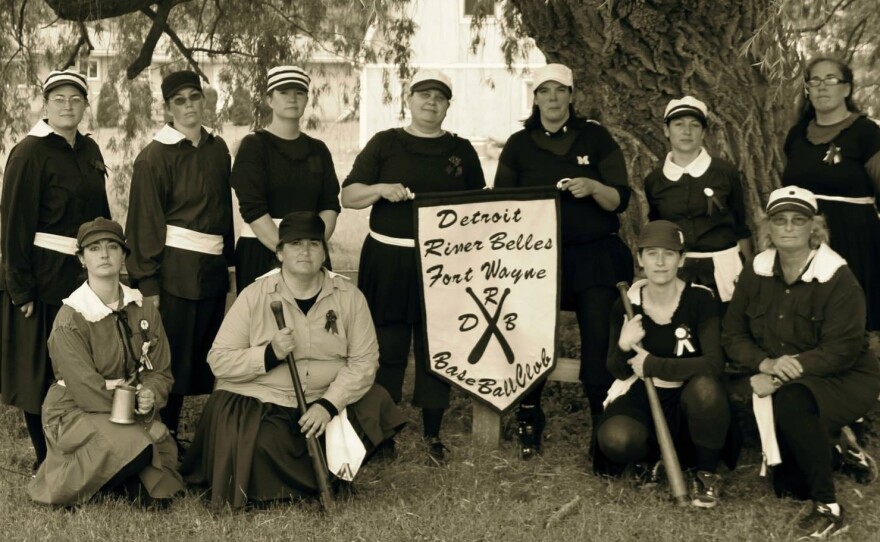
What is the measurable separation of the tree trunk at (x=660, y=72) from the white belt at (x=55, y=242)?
294cm

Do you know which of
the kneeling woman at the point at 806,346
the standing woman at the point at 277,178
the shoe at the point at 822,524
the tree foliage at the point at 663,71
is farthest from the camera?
the tree foliage at the point at 663,71

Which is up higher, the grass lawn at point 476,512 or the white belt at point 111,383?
the white belt at point 111,383

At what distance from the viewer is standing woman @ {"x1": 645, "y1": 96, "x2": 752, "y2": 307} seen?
5285 mm

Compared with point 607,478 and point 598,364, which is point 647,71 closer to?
point 598,364

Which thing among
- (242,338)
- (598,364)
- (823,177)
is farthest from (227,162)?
(823,177)

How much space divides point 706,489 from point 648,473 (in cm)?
34

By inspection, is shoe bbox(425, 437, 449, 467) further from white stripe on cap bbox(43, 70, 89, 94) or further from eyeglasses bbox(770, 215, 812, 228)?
white stripe on cap bbox(43, 70, 89, 94)

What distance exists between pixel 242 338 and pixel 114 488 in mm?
816

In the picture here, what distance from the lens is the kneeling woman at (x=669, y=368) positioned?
4.93 meters

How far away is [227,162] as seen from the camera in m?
5.66

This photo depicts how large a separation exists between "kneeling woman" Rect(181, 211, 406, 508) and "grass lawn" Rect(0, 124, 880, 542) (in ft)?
0.49

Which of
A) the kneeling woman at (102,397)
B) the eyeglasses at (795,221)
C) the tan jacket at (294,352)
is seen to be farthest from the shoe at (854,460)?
the kneeling woman at (102,397)

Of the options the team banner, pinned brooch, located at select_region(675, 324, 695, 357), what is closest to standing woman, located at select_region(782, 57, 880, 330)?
pinned brooch, located at select_region(675, 324, 695, 357)

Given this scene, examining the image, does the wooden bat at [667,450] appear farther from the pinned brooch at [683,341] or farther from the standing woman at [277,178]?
the standing woman at [277,178]
